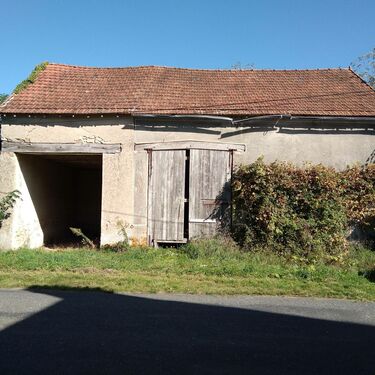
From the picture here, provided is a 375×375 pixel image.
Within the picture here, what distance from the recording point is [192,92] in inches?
487

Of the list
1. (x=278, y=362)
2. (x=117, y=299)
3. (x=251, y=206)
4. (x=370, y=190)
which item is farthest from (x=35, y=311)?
(x=370, y=190)

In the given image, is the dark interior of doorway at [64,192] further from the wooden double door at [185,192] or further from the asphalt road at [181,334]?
the asphalt road at [181,334]

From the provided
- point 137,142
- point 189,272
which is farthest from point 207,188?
point 189,272

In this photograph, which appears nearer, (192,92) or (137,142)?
(137,142)

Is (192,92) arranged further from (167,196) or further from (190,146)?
(167,196)

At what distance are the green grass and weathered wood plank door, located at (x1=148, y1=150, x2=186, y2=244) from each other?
617mm

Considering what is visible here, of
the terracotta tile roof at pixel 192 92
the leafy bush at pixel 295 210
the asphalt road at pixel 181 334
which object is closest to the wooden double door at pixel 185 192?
the leafy bush at pixel 295 210

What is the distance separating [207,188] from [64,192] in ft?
20.7

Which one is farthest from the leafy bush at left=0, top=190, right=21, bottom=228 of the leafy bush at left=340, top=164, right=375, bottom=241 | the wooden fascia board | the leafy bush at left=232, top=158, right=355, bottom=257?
the leafy bush at left=340, top=164, right=375, bottom=241

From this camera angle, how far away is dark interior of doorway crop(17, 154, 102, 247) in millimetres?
12180

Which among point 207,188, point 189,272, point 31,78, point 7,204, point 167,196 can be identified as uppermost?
point 31,78

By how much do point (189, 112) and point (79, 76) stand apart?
174 inches

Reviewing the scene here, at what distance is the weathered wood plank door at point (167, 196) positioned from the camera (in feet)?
35.9

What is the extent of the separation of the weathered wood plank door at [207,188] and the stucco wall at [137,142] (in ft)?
1.36
